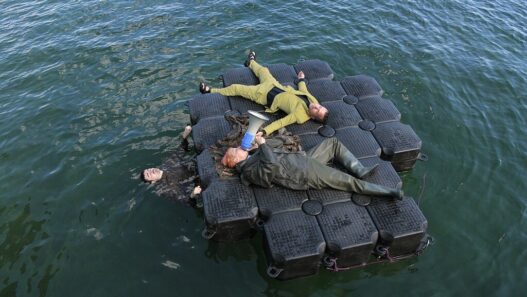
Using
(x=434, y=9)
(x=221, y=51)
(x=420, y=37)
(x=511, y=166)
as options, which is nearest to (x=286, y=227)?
(x=511, y=166)

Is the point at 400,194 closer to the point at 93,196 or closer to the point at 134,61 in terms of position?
the point at 93,196

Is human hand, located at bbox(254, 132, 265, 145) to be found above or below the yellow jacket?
below

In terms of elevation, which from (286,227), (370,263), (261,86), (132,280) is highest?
(261,86)

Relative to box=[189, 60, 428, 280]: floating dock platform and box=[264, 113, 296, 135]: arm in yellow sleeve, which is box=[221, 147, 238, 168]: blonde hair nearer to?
box=[189, 60, 428, 280]: floating dock platform

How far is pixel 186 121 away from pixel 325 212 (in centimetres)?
500

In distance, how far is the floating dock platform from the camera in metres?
6.31

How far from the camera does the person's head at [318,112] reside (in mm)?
8430

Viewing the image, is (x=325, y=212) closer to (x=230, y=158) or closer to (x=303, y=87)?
(x=230, y=158)

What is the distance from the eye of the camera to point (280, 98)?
8.80 metres

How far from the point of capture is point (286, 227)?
254 inches

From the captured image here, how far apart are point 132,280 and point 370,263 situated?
4.20 meters

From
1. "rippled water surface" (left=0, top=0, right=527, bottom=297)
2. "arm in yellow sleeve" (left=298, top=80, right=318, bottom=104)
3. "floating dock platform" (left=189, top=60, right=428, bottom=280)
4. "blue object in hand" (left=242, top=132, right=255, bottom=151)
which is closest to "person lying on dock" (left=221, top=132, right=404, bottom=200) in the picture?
"floating dock platform" (left=189, top=60, right=428, bottom=280)

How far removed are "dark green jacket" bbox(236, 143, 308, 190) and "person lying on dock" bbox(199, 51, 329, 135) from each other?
1.45m

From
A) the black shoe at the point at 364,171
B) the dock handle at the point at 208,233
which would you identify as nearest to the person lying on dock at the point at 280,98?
the black shoe at the point at 364,171
